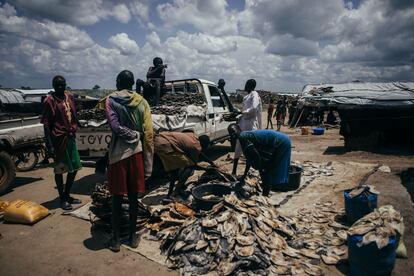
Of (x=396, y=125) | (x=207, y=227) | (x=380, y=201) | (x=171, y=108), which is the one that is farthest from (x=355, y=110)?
(x=207, y=227)

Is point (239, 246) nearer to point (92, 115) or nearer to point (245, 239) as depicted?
point (245, 239)

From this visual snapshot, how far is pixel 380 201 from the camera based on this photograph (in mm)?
4926

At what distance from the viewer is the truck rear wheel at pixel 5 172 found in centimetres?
561

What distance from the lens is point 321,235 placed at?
388cm

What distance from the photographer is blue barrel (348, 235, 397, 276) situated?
9.25 feet

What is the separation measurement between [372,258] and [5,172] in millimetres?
6324

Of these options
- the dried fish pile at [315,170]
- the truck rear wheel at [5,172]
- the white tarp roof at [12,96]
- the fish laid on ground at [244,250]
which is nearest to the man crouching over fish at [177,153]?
the fish laid on ground at [244,250]

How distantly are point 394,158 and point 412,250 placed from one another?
6087mm

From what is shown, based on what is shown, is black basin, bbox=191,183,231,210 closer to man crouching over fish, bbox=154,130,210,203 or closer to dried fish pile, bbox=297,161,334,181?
man crouching over fish, bbox=154,130,210,203

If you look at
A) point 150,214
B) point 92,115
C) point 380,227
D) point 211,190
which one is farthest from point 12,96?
point 380,227

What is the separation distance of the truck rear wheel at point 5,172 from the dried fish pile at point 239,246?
13.1 feet

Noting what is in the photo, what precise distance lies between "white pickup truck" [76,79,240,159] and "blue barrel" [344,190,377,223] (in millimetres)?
3571

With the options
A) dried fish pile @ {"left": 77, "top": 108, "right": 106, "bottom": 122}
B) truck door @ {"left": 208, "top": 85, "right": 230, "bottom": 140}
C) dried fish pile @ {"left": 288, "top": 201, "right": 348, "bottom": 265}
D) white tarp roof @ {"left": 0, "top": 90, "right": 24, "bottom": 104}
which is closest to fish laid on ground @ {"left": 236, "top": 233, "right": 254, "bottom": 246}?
dried fish pile @ {"left": 288, "top": 201, "right": 348, "bottom": 265}

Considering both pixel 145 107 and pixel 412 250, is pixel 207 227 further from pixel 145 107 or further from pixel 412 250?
pixel 412 250
